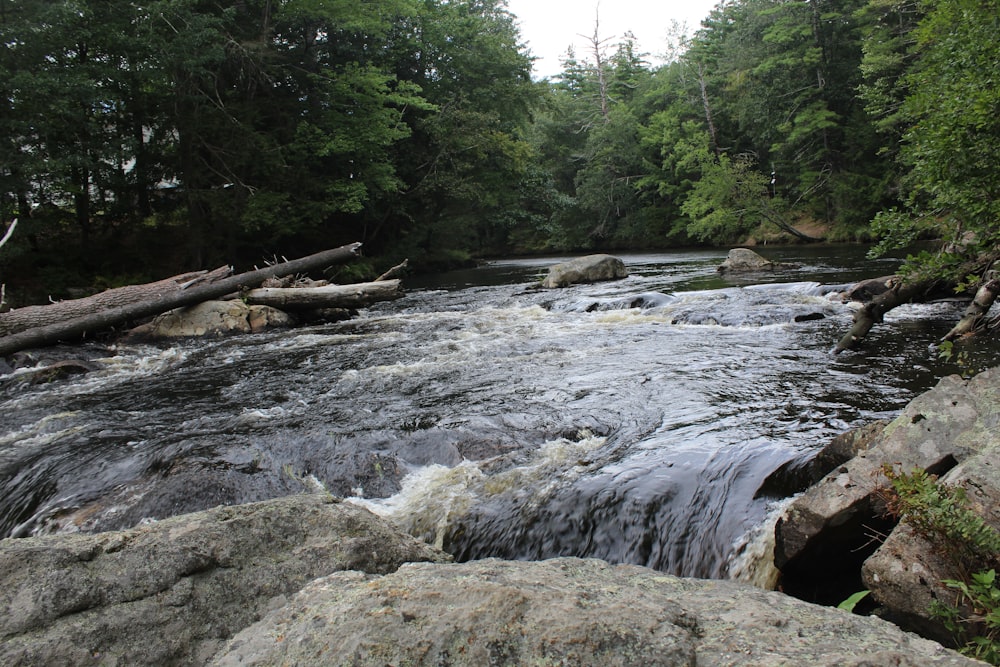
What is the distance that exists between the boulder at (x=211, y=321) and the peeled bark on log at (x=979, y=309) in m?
11.3

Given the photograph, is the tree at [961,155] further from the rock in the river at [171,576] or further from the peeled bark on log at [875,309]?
the rock in the river at [171,576]

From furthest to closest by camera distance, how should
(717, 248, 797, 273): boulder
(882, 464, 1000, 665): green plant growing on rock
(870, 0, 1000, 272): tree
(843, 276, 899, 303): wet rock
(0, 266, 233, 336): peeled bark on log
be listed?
(717, 248, 797, 273): boulder
(843, 276, 899, 303): wet rock
(0, 266, 233, 336): peeled bark on log
(870, 0, 1000, 272): tree
(882, 464, 1000, 665): green plant growing on rock

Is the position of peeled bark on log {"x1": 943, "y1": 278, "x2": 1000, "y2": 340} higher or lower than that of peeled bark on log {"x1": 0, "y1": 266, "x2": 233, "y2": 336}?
lower

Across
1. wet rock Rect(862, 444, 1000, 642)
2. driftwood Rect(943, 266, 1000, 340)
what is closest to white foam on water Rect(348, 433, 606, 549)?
wet rock Rect(862, 444, 1000, 642)

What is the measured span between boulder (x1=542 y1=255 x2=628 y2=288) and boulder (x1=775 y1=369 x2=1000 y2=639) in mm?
13322

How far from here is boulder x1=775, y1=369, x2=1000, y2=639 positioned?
222 cm

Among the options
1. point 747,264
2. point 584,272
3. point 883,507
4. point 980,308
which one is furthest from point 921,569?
point 747,264

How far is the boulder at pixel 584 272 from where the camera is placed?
16.5 metres

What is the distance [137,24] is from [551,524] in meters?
17.3

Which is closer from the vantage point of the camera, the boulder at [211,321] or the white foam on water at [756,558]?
the white foam on water at [756,558]

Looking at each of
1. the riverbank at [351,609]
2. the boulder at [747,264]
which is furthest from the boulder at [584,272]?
the riverbank at [351,609]

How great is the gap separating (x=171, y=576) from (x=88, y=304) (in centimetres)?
1097

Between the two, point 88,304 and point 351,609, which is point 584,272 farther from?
point 351,609

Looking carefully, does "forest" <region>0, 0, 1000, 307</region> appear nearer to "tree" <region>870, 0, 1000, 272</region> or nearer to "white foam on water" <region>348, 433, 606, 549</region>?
"tree" <region>870, 0, 1000, 272</region>
